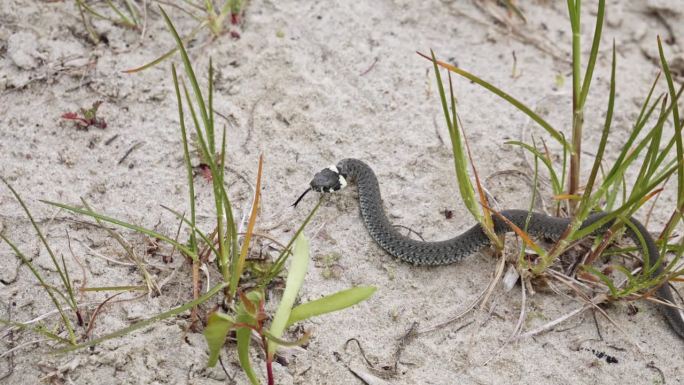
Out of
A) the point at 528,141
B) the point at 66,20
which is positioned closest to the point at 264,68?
the point at 66,20

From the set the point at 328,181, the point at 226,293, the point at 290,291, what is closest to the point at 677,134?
the point at 290,291

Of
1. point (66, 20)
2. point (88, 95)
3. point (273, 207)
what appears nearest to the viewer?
point (273, 207)

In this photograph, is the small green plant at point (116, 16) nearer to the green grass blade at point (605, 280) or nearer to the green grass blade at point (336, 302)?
the green grass blade at point (336, 302)

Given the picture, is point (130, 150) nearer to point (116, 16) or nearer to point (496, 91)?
point (116, 16)

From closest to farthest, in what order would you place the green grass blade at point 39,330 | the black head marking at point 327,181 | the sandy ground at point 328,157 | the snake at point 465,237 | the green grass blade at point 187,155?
1. the green grass blade at point 187,155
2. the green grass blade at point 39,330
3. the sandy ground at point 328,157
4. the snake at point 465,237
5. the black head marking at point 327,181

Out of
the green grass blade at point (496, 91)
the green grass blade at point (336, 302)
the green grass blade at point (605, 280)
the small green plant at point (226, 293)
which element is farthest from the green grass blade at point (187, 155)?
the green grass blade at point (605, 280)

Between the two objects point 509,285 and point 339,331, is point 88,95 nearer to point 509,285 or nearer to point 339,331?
point 339,331

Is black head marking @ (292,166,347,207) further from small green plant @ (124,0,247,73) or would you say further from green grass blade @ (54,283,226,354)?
small green plant @ (124,0,247,73)

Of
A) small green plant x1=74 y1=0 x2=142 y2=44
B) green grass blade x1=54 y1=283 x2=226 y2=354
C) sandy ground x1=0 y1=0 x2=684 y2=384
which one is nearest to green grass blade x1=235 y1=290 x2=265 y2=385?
green grass blade x1=54 y1=283 x2=226 y2=354
